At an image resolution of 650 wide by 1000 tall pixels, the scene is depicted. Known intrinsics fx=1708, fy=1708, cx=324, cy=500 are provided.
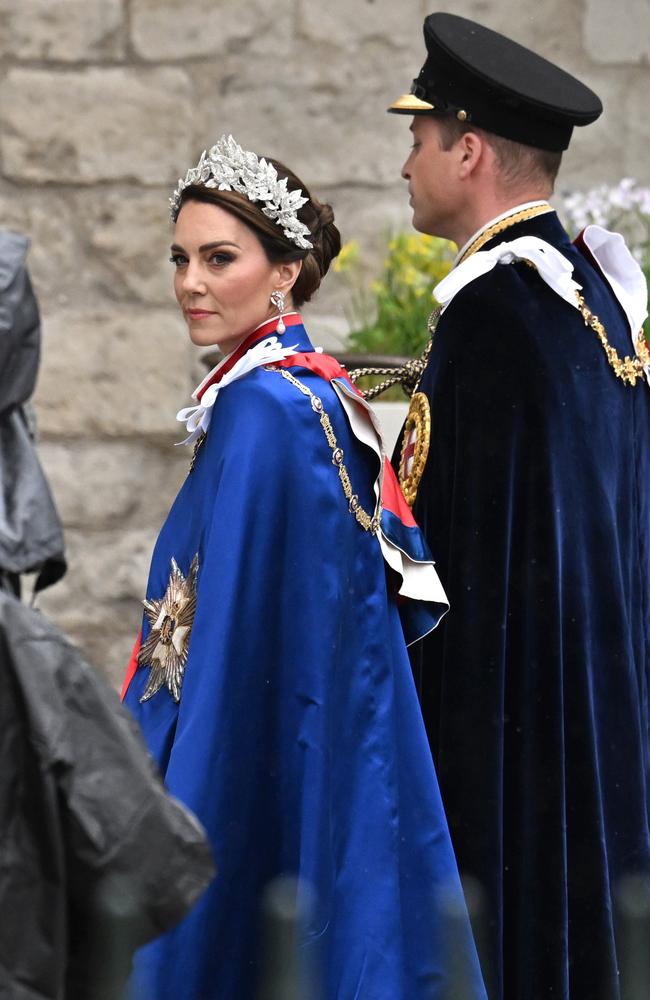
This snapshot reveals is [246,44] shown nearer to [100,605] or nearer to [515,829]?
[100,605]

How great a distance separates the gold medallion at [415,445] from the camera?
3248mm

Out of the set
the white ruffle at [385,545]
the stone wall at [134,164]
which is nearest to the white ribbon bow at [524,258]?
the white ruffle at [385,545]

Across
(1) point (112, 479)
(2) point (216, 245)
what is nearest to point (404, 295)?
(1) point (112, 479)

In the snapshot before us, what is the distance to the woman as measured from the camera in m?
2.85

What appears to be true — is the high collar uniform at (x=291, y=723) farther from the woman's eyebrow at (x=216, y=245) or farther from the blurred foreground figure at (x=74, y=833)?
Answer: the blurred foreground figure at (x=74, y=833)

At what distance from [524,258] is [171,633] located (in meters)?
0.98

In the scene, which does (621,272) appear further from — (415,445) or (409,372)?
(415,445)

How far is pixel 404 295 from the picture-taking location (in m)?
4.56

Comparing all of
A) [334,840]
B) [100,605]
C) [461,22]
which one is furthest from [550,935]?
[100,605]

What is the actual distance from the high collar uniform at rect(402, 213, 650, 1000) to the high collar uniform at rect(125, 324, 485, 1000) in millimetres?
210

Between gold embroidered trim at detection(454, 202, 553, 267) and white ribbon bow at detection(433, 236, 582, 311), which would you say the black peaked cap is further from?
white ribbon bow at detection(433, 236, 582, 311)

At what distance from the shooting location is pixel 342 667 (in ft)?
9.80

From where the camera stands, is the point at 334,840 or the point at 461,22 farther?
the point at 461,22

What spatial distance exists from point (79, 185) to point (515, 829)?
2.78 m
